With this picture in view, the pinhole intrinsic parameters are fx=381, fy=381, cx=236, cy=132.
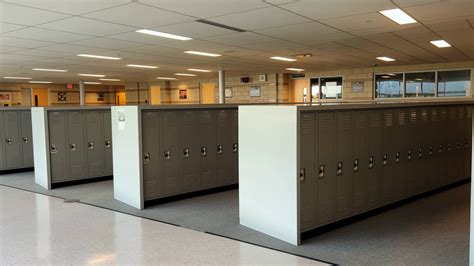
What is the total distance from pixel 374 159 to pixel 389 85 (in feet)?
28.3

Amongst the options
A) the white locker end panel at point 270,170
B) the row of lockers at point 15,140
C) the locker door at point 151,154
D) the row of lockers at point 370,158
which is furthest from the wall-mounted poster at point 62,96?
the row of lockers at point 370,158

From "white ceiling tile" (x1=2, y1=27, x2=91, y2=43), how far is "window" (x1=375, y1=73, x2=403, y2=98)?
1000 cm

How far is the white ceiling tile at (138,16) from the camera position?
465 centimetres

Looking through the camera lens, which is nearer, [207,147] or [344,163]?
[344,163]

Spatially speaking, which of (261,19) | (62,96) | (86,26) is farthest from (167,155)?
(62,96)

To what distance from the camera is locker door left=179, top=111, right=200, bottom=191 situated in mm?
6496

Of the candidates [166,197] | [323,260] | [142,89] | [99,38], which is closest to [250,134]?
[323,260]

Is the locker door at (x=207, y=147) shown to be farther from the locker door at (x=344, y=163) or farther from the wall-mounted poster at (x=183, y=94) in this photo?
the wall-mounted poster at (x=183, y=94)

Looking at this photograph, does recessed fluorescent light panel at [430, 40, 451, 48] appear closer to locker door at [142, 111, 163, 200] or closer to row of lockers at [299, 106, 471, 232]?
row of lockers at [299, 106, 471, 232]

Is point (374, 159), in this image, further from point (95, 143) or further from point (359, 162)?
point (95, 143)

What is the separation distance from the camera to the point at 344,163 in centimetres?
484

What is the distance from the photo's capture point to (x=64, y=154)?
761cm

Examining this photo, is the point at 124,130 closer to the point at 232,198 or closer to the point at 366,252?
the point at 232,198

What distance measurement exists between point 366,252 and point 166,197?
Answer: 11.1ft
